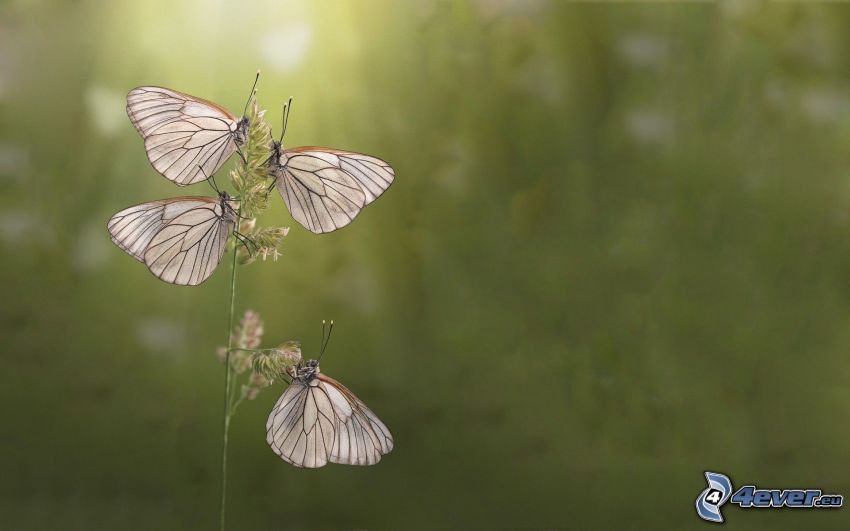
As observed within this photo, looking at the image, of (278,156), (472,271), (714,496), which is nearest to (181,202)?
(278,156)

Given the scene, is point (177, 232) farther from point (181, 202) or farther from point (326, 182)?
point (326, 182)

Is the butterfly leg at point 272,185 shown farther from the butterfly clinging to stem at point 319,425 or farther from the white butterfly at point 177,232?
the butterfly clinging to stem at point 319,425

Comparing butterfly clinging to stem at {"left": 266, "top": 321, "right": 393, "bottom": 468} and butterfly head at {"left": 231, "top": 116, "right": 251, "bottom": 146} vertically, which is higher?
butterfly head at {"left": 231, "top": 116, "right": 251, "bottom": 146}

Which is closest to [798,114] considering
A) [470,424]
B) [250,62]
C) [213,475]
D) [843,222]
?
[843,222]

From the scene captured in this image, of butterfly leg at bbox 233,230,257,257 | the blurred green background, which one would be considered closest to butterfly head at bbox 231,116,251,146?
butterfly leg at bbox 233,230,257,257

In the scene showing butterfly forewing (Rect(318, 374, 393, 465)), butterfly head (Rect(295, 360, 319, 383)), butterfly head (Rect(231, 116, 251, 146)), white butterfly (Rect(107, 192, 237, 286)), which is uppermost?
butterfly head (Rect(231, 116, 251, 146))

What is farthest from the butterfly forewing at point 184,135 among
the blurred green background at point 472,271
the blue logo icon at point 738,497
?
the blue logo icon at point 738,497

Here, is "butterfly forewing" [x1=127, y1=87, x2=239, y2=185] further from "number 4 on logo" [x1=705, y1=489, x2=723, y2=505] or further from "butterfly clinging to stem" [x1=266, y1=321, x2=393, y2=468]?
"number 4 on logo" [x1=705, y1=489, x2=723, y2=505]
